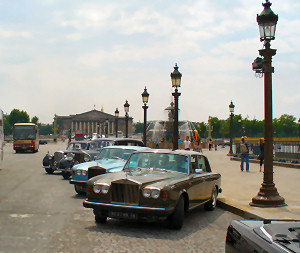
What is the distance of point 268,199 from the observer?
10.4 m

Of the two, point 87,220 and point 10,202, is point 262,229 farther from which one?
point 10,202

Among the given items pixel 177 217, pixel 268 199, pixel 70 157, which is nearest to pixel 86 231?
pixel 177 217

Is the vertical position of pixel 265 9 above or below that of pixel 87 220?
above

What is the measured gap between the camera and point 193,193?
28.9 ft

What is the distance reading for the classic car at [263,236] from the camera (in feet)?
10.6

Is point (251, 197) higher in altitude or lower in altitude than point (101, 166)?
lower

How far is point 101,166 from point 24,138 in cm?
3684

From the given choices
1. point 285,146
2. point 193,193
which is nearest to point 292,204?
point 193,193

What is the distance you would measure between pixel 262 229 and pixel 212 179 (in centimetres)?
669

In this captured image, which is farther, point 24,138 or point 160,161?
point 24,138

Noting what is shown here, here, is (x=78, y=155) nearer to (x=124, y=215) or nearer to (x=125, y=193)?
(x=125, y=193)

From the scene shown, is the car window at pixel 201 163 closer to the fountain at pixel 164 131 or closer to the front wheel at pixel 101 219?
the front wheel at pixel 101 219

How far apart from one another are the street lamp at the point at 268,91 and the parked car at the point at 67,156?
8084mm

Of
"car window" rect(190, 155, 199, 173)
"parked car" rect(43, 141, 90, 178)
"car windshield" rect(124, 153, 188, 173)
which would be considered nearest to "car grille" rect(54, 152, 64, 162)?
"parked car" rect(43, 141, 90, 178)
